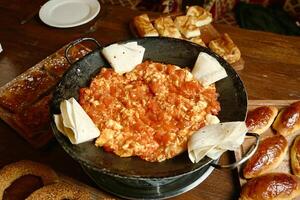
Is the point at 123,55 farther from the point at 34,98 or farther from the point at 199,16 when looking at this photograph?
the point at 199,16

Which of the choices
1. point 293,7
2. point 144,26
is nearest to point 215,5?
point 293,7

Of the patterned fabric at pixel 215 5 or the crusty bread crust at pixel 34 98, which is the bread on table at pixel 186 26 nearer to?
the crusty bread crust at pixel 34 98

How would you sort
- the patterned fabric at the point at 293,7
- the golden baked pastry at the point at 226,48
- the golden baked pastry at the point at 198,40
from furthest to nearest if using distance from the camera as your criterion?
the patterned fabric at the point at 293,7 → the golden baked pastry at the point at 198,40 → the golden baked pastry at the point at 226,48

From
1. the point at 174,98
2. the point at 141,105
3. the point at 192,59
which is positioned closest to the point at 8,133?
the point at 141,105

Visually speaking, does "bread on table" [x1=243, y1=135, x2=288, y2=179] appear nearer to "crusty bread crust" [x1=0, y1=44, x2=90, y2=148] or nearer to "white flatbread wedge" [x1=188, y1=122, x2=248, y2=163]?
"white flatbread wedge" [x1=188, y1=122, x2=248, y2=163]

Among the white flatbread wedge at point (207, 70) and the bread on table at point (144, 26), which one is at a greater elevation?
the white flatbread wedge at point (207, 70)

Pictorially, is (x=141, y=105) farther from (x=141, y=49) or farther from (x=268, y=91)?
(x=268, y=91)

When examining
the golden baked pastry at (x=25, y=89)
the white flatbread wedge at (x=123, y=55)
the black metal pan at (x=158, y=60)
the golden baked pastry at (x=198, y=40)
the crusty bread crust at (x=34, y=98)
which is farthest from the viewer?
the golden baked pastry at (x=198, y=40)

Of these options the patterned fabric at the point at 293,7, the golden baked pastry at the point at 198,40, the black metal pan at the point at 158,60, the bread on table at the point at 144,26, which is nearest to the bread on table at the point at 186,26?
the golden baked pastry at the point at 198,40
